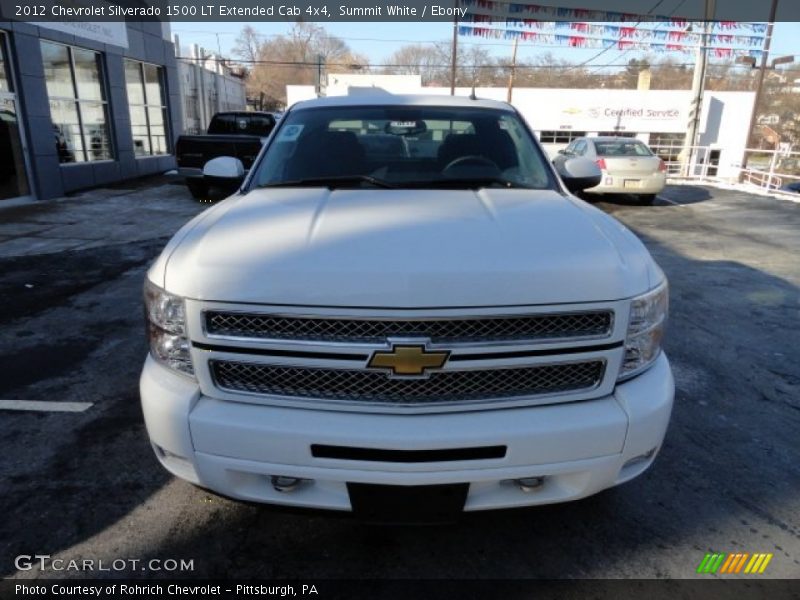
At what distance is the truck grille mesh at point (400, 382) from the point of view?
1.92 m

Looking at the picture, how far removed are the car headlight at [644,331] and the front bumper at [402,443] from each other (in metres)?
0.09

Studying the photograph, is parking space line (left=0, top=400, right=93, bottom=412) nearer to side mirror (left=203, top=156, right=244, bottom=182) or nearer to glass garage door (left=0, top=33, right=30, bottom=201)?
side mirror (left=203, top=156, right=244, bottom=182)

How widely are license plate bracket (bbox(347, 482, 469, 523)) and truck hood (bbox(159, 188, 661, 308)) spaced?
607 mm

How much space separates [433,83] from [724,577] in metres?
54.2

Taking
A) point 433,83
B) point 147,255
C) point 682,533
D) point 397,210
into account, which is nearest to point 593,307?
point 397,210

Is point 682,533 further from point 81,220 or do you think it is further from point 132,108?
point 132,108

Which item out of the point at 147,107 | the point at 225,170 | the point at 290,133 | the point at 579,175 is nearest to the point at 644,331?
the point at 579,175

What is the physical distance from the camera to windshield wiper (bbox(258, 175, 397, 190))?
9.89ft

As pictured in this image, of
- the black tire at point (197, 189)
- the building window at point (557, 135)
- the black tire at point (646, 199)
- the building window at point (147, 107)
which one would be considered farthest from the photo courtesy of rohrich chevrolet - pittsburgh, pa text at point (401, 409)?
the building window at point (557, 135)

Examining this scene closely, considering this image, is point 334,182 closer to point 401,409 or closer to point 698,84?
point 401,409

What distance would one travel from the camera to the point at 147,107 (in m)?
17.7

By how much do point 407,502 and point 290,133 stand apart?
2.44 m

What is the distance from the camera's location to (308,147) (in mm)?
3381

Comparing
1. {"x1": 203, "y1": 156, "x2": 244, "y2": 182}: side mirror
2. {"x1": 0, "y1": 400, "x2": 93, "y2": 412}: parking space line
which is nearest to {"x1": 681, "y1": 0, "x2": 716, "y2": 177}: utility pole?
{"x1": 203, "y1": 156, "x2": 244, "y2": 182}: side mirror
